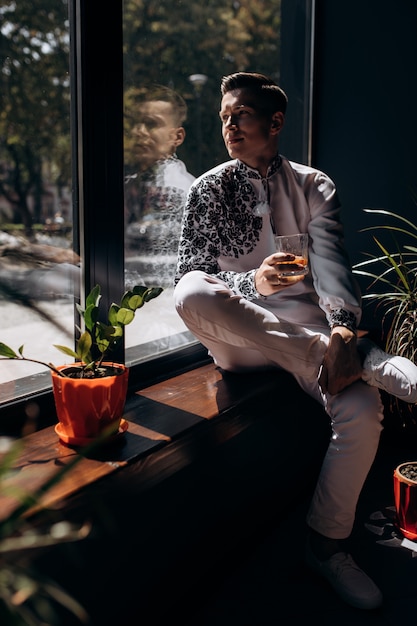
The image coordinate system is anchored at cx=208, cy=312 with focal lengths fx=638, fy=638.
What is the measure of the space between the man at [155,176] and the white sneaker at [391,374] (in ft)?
2.63

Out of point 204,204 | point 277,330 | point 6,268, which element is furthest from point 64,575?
point 204,204

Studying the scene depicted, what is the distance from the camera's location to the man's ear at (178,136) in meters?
2.25

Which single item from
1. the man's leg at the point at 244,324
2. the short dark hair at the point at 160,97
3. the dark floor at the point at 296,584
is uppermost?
the short dark hair at the point at 160,97

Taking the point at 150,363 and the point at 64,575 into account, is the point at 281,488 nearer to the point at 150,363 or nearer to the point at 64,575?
the point at 150,363

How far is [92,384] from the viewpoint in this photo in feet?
4.89

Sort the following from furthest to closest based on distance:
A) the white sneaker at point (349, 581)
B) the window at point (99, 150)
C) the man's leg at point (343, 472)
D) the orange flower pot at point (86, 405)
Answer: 1. the man's leg at point (343, 472)
2. the white sneaker at point (349, 581)
3. the window at point (99, 150)
4. the orange flower pot at point (86, 405)

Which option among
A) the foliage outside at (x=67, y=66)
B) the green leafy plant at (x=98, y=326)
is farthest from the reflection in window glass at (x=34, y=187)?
the green leafy plant at (x=98, y=326)

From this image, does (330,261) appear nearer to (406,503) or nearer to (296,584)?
(406,503)

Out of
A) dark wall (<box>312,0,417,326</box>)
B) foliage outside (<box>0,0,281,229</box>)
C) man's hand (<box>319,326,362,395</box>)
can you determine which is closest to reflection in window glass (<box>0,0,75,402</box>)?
foliage outside (<box>0,0,281,229</box>)

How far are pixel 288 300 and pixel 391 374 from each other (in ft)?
1.68

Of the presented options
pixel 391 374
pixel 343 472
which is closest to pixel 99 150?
pixel 391 374

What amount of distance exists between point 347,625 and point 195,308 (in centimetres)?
94

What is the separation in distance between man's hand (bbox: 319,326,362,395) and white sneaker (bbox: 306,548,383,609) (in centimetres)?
48

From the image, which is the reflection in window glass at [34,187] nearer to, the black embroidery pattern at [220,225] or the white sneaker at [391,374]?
the black embroidery pattern at [220,225]
